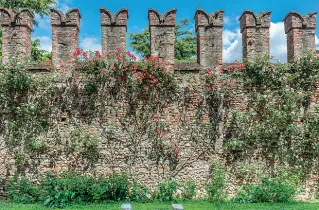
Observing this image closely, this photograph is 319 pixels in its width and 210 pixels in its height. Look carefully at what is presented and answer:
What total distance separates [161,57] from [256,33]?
2498 millimetres

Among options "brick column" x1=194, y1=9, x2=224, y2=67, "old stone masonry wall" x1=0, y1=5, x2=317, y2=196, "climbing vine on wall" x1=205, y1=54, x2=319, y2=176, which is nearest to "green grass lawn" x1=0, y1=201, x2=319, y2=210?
"old stone masonry wall" x1=0, y1=5, x2=317, y2=196

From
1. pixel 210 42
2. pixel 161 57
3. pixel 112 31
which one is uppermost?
pixel 112 31

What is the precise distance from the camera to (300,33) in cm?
666

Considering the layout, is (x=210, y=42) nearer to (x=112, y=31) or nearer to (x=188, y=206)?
(x=112, y=31)

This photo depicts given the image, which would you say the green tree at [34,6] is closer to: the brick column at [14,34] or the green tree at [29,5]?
the green tree at [29,5]

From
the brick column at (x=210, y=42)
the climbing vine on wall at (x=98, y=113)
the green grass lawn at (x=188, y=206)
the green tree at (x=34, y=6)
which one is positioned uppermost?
the green tree at (x=34, y=6)

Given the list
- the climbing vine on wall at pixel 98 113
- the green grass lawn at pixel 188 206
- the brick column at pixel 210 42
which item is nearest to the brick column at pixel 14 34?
the climbing vine on wall at pixel 98 113

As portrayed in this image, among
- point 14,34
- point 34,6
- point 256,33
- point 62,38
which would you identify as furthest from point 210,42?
point 34,6

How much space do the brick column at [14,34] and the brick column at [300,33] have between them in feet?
21.8

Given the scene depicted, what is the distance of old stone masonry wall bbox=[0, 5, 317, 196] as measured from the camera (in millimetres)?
6301

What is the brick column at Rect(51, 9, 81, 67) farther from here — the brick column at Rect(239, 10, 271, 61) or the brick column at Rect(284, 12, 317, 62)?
the brick column at Rect(284, 12, 317, 62)

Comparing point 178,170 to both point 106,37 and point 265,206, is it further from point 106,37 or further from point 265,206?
point 106,37

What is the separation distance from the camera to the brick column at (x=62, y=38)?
6.37 m

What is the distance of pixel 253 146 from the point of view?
658 cm
